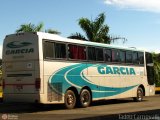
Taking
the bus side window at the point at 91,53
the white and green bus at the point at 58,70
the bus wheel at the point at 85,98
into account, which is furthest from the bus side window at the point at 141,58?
the bus wheel at the point at 85,98

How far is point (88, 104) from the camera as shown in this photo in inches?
861

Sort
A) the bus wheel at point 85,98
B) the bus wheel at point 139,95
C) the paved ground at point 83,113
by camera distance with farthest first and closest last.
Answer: the bus wheel at point 139,95
the bus wheel at point 85,98
the paved ground at point 83,113

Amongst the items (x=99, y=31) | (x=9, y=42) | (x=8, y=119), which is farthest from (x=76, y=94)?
(x=99, y=31)

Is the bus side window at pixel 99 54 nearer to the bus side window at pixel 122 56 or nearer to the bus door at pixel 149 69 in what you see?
the bus side window at pixel 122 56

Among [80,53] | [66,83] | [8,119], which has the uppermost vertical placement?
[80,53]

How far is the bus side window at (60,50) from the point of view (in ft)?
64.7

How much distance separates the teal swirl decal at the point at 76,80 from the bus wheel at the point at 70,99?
1.20 feet

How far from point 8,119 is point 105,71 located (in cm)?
887

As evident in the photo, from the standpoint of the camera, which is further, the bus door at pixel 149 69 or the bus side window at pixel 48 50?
the bus door at pixel 149 69

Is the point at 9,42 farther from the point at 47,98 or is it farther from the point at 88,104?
the point at 88,104

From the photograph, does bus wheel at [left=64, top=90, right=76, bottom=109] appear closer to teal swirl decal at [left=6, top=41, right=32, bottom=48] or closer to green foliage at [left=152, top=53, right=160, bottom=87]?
teal swirl decal at [left=6, top=41, right=32, bottom=48]

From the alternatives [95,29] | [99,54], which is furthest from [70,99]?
[95,29]

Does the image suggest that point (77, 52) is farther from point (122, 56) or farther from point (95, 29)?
point (95, 29)

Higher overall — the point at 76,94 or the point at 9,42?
the point at 9,42
